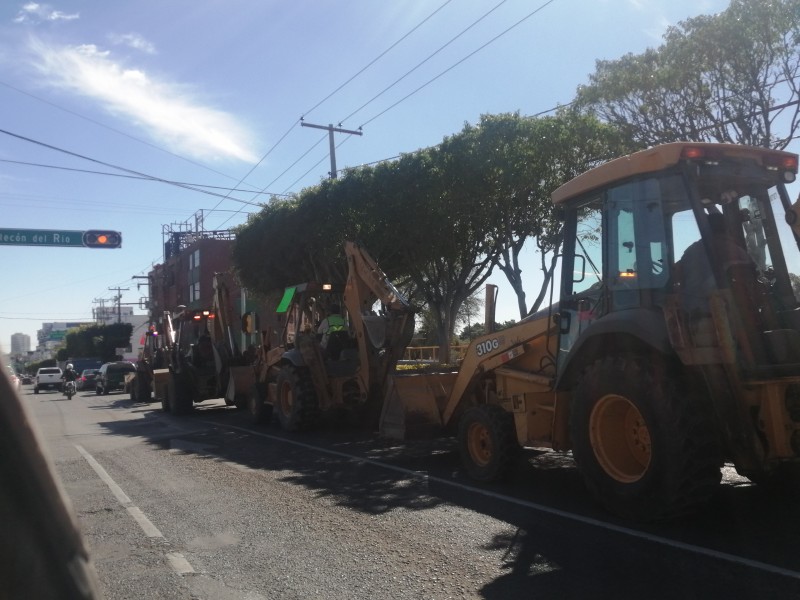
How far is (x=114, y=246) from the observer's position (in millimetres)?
22562

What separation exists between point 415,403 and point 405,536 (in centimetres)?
369

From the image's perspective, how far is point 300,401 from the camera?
41.4 feet

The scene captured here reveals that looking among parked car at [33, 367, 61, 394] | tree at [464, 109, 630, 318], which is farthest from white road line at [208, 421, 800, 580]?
parked car at [33, 367, 61, 394]

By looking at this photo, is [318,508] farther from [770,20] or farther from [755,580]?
[770,20]

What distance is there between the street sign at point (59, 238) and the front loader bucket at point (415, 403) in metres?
15.9

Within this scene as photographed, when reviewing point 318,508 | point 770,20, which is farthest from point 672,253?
point 770,20

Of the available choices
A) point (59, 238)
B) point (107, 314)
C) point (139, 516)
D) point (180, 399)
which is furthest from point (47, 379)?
point (107, 314)

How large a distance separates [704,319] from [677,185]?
1183mm

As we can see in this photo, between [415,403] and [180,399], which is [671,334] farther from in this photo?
[180,399]

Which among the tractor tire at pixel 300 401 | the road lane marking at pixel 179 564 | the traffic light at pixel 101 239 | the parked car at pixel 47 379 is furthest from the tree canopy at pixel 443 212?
→ the parked car at pixel 47 379

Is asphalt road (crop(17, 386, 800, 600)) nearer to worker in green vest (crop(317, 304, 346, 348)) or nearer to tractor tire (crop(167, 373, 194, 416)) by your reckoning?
→ worker in green vest (crop(317, 304, 346, 348))

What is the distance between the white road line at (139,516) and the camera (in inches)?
211

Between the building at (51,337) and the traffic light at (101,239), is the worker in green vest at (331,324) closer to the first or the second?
the traffic light at (101,239)

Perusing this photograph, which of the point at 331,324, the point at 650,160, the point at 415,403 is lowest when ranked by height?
the point at 415,403
